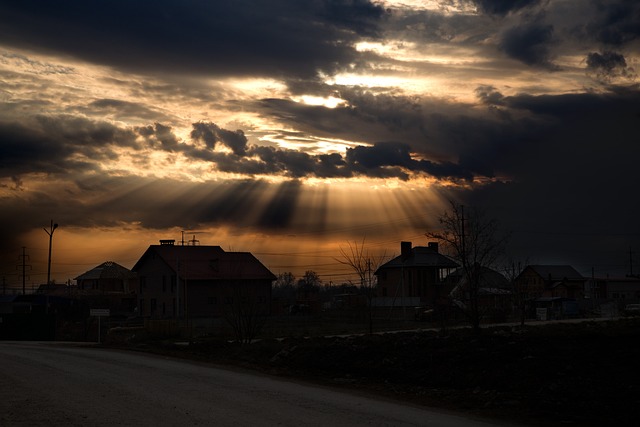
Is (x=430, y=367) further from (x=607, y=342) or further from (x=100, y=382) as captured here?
(x=100, y=382)

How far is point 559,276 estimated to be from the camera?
408 ft

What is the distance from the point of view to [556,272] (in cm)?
12569

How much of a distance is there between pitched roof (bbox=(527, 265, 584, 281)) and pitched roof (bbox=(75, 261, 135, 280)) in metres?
71.1

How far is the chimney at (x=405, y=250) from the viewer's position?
3995 inches

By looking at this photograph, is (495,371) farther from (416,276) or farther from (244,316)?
(416,276)

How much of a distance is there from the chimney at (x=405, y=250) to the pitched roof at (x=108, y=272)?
45.0 meters

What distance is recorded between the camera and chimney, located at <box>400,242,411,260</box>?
101 m

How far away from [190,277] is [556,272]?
75398mm

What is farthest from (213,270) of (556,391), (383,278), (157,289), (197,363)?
(556,391)

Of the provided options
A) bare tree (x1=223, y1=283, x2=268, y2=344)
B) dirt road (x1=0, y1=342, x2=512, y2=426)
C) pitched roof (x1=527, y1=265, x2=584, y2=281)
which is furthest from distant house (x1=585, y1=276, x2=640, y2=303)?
dirt road (x1=0, y1=342, x2=512, y2=426)

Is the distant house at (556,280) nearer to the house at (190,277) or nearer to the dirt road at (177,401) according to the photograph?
the house at (190,277)

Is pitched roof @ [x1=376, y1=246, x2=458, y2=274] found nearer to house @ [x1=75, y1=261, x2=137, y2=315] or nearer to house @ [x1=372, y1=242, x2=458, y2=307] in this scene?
house @ [x1=372, y1=242, x2=458, y2=307]

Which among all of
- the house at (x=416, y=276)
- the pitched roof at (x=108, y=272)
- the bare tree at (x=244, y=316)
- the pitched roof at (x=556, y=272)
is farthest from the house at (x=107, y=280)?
the bare tree at (x=244, y=316)

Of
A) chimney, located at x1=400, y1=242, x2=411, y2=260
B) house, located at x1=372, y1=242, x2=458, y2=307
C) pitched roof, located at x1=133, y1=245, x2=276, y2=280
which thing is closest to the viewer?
pitched roof, located at x1=133, y1=245, x2=276, y2=280
